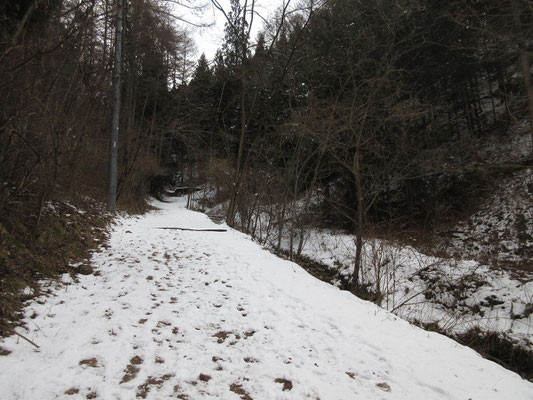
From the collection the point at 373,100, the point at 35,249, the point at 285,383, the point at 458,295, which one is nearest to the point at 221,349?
the point at 285,383

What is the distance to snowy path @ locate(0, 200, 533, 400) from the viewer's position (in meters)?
2.44

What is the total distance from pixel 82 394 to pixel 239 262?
4456 millimetres

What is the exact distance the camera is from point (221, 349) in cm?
311

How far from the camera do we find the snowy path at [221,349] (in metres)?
Result: 2.44

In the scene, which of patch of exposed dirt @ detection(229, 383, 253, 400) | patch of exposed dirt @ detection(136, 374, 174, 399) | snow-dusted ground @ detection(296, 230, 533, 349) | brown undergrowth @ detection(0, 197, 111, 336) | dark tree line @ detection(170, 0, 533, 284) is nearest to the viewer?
patch of exposed dirt @ detection(136, 374, 174, 399)

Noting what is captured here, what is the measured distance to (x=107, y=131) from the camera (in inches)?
484

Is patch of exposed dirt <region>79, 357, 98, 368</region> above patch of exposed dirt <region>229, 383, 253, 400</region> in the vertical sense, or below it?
above

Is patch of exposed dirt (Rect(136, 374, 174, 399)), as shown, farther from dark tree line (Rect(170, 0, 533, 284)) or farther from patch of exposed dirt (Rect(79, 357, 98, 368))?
dark tree line (Rect(170, 0, 533, 284))

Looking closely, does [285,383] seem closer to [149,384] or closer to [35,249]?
[149,384]

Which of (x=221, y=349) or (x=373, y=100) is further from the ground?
(x=373, y=100)

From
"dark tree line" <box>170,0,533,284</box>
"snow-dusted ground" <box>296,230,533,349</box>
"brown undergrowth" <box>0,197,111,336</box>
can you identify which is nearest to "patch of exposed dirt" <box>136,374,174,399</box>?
"brown undergrowth" <box>0,197,111,336</box>

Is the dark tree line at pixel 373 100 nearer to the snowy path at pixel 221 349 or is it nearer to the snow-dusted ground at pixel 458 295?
the snow-dusted ground at pixel 458 295

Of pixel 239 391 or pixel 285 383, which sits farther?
pixel 285 383

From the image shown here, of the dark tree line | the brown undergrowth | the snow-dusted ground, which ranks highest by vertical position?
the dark tree line
